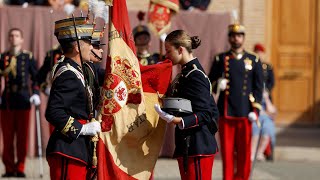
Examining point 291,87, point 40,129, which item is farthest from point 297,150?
point 40,129

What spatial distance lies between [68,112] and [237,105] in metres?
4.84

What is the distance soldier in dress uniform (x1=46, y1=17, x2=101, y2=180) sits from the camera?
7.03 meters

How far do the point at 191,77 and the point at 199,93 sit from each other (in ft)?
0.48

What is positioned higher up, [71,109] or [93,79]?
[93,79]

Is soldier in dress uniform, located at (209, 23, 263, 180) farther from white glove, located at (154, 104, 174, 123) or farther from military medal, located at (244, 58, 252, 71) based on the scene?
white glove, located at (154, 104, 174, 123)

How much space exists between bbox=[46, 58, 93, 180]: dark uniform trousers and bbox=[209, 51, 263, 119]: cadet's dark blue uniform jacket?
4695 mm

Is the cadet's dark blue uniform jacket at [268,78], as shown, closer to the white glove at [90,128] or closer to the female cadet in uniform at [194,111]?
the female cadet in uniform at [194,111]

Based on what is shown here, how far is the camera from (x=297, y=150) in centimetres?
1576

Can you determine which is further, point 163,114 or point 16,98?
point 16,98

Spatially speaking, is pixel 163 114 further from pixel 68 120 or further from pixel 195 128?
pixel 68 120

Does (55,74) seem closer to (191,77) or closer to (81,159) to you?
(81,159)

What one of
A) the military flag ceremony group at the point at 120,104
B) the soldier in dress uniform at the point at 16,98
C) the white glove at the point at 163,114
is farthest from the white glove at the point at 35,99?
the white glove at the point at 163,114

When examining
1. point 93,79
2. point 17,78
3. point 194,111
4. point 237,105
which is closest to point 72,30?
point 93,79

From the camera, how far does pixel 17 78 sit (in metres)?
12.9
